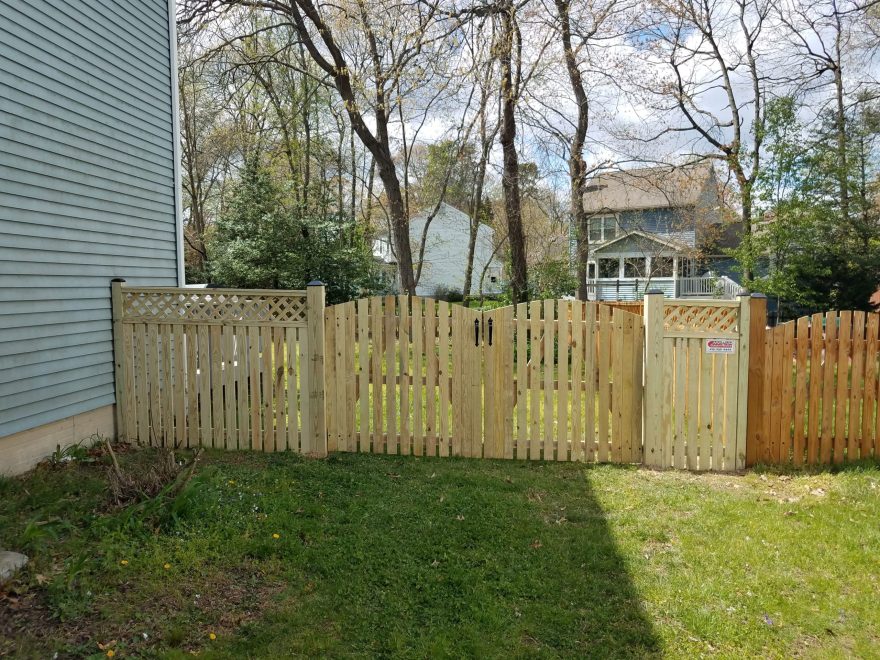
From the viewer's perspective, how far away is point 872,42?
13.6 m

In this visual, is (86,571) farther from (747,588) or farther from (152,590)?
(747,588)

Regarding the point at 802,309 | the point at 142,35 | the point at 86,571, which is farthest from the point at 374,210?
the point at 86,571

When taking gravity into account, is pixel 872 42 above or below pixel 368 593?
above

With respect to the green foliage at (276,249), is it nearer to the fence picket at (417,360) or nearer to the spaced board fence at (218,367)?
the spaced board fence at (218,367)

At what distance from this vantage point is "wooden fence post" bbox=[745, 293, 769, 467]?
476 centimetres

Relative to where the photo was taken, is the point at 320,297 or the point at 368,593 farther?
the point at 320,297

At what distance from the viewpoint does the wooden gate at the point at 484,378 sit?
16.2ft

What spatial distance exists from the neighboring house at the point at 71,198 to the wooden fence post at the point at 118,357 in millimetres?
53

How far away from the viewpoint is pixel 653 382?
4828 millimetres

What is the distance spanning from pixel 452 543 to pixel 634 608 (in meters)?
1.13

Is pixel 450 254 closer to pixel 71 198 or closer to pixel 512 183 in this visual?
pixel 512 183

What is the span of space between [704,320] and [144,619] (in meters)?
4.53

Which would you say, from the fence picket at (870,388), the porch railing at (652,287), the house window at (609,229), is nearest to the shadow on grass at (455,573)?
the fence picket at (870,388)

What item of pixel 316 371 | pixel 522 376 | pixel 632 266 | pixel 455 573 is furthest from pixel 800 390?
pixel 632 266
